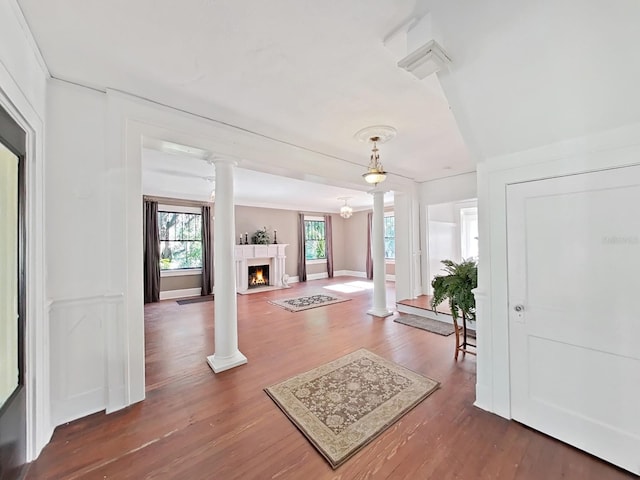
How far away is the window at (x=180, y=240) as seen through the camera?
6.55 m

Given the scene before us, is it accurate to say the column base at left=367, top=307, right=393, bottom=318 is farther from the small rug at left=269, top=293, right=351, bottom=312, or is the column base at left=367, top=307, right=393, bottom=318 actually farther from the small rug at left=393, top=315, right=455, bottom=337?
the small rug at left=269, top=293, right=351, bottom=312

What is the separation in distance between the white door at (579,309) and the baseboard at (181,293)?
6898 millimetres

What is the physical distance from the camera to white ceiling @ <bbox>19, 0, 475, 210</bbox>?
141 centimetres

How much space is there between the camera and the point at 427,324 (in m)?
4.17

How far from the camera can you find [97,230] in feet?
6.91

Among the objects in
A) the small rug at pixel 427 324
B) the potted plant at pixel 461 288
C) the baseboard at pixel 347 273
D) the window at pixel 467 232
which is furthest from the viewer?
the baseboard at pixel 347 273

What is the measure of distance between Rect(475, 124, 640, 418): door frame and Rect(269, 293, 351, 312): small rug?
11.9ft

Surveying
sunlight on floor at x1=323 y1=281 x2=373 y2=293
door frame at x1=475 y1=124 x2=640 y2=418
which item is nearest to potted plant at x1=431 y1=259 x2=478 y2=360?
door frame at x1=475 y1=124 x2=640 y2=418

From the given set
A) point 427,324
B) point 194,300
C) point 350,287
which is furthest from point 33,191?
point 350,287

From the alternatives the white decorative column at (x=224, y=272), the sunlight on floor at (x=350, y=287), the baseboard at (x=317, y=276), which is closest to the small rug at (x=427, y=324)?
the sunlight on floor at (x=350, y=287)

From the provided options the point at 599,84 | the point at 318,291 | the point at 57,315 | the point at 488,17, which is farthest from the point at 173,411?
the point at 318,291

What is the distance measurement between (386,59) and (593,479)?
2.90 m

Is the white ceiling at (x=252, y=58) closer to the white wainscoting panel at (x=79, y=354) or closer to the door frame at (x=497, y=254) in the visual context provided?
the door frame at (x=497, y=254)

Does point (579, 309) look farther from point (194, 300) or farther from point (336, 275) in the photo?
point (336, 275)
